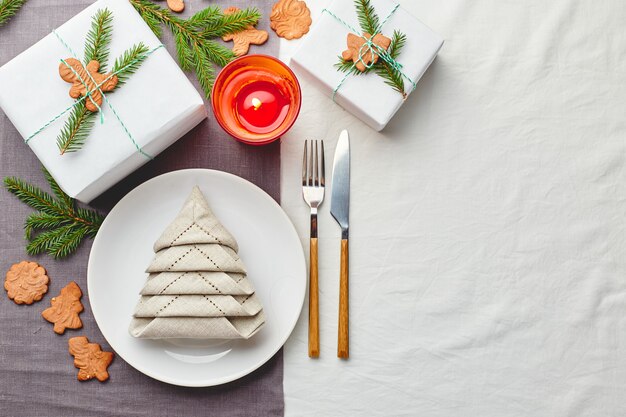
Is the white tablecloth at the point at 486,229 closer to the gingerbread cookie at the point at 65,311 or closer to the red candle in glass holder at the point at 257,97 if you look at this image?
the red candle in glass holder at the point at 257,97

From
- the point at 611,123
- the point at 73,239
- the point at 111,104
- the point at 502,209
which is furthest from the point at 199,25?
the point at 611,123

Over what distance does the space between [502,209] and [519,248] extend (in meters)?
0.06

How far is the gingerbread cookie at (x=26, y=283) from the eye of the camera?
84cm

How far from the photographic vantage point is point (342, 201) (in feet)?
2.76

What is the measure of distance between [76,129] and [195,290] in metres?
0.26

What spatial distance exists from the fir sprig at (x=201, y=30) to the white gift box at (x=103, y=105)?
3.5 inches

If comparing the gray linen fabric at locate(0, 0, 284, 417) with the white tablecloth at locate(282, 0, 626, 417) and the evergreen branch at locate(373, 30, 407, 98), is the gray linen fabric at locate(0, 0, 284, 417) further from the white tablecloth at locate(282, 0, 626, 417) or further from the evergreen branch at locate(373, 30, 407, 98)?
the evergreen branch at locate(373, 30, 407, 98)

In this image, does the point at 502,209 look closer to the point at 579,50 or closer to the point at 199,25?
the point at 579,50

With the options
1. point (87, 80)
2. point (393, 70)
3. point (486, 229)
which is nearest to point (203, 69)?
point (87, 80)

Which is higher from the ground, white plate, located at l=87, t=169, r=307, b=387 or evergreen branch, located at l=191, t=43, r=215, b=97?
evergreen branch, located at l=191, t=43, r=215, b=97

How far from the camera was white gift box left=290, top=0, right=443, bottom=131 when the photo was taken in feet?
2.61

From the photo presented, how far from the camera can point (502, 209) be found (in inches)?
33.8

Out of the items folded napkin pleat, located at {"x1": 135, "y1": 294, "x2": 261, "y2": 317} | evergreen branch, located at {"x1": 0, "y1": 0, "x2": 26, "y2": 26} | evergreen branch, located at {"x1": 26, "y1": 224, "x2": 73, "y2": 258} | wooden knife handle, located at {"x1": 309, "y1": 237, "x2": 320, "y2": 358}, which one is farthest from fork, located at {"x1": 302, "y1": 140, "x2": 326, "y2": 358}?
evergreen branch, located at {"x1": 0, "y1": 0, "x2": 26, "y2": 26}

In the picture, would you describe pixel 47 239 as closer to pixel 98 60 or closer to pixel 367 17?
pixel 98 60
